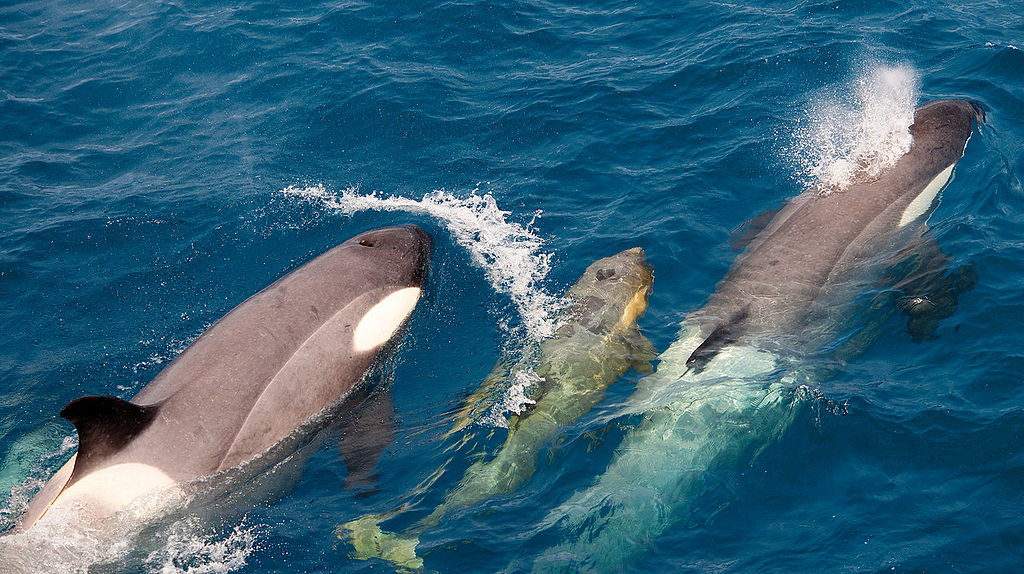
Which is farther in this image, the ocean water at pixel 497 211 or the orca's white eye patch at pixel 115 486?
the ocean water at pixel 497 211

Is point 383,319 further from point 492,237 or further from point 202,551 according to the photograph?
point 202,551

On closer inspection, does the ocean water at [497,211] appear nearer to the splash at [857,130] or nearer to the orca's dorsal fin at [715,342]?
the splash at [857,130]

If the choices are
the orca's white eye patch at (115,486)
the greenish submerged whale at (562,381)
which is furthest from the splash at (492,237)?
the orca's white eye patch at (115,486)

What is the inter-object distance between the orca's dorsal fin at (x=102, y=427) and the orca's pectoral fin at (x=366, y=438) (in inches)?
88.8

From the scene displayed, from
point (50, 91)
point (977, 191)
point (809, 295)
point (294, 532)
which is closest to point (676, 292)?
point (809, 295)

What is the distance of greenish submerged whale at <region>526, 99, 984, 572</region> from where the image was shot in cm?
856

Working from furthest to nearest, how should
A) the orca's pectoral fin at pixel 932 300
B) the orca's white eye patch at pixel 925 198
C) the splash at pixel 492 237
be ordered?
the orca's white eye patch at pixel 925 198, the splash at pixel 492 237, the orca's pectoral fin at pixel 932 300

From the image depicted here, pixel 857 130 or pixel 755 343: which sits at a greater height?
pixel 857 130

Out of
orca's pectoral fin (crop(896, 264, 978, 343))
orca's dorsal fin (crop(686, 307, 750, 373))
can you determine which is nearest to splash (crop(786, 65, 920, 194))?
orca's pectoral fin (crop(896, 264, 978, 343))

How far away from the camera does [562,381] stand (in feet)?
33.5

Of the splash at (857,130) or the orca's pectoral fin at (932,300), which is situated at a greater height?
the splash at (857,130)

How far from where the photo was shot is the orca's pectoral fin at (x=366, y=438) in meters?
9.36

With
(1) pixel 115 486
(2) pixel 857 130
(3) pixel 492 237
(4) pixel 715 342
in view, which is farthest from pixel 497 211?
(1) pixel 115 486

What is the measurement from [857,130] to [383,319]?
883cm
